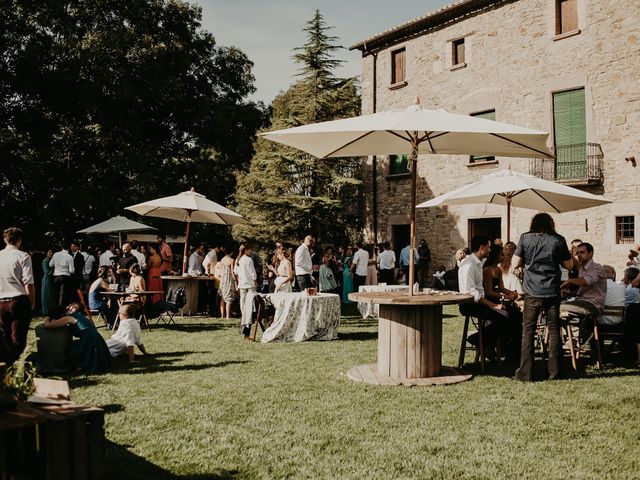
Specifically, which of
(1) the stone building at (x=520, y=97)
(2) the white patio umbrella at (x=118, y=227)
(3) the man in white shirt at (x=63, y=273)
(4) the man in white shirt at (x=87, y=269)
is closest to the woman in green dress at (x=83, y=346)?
(3) the man in white shirt at (x=63, y=273)

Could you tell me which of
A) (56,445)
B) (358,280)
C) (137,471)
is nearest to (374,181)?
(358,280)

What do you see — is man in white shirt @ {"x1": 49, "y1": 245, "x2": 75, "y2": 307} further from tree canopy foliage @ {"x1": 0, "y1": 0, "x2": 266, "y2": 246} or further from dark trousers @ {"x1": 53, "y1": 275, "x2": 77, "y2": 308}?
tree canopy foliage @ {"x1": 0, "y1": 0, "x2": 266, "y2": 246}

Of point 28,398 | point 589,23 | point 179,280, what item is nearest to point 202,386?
point 28,398

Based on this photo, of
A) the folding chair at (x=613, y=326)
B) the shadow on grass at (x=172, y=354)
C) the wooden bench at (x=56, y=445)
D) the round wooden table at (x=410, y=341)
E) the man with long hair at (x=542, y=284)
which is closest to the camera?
the wooden bench at (x=56, y=445)

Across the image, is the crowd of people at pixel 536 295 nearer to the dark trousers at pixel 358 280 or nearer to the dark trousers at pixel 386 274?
the dark trousers at pixel 358 280

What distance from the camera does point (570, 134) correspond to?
702 inches

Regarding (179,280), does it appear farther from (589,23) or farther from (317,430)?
(589,23)

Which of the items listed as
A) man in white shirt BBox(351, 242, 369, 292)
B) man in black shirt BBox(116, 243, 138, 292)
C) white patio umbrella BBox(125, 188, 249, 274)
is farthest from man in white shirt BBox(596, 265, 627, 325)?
man in black shirt BBox(116, 243, 138, 292)

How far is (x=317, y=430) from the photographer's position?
197 inches

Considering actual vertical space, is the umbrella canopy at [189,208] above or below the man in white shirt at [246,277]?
above

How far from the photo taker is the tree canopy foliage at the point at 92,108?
76.4ft

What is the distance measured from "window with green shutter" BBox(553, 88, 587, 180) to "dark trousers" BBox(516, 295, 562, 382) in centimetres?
1158

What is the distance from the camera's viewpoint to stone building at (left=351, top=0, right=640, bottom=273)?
16.7 meters

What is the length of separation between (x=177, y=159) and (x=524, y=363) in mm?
22334
